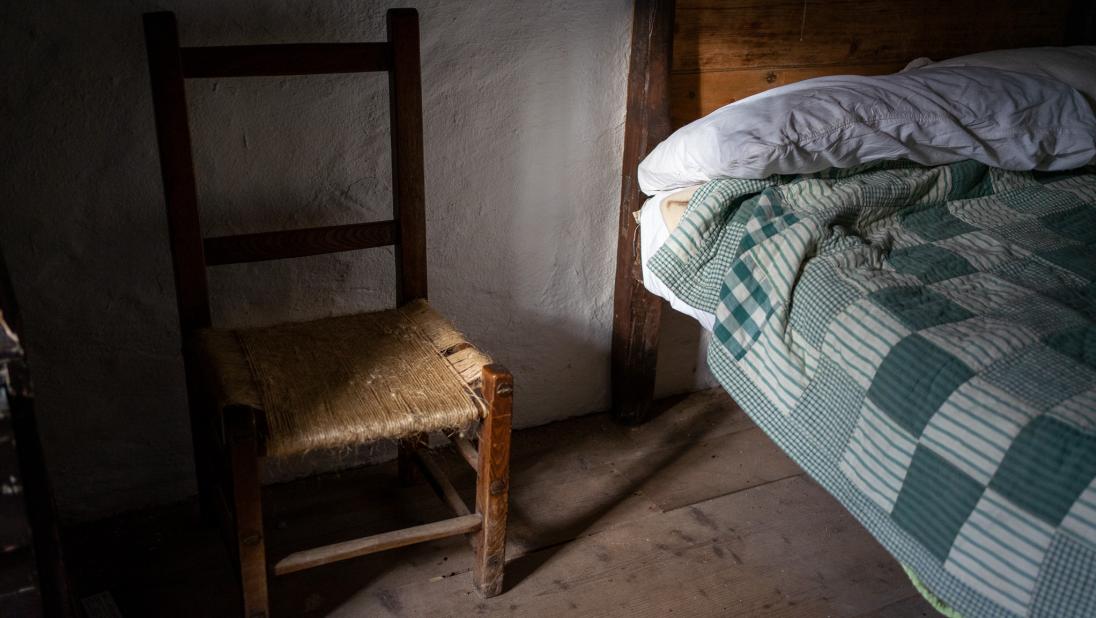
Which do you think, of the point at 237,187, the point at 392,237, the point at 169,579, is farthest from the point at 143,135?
the point at 169,579

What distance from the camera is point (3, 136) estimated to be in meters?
1.55

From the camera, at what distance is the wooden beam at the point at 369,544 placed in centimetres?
150

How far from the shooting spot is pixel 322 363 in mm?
1583

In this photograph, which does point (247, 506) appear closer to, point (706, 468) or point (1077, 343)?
point (706, 468)

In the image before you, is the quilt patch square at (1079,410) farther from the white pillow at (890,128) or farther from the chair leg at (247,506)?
the chair leg at (247,506)

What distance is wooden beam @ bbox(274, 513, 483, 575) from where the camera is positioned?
1503mm

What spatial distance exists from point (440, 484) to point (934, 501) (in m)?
0.93

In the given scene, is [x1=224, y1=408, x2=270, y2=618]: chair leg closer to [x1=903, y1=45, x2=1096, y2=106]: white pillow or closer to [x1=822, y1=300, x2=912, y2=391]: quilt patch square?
[x1=822, y1=300, x2=912, y2=391]: quilt patch square

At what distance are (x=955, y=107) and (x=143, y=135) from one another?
→ 1.53m

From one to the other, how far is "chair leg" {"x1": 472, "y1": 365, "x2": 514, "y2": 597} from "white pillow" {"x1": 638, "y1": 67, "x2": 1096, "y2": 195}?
1.93 ft

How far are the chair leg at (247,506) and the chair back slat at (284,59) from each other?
0.59 metres

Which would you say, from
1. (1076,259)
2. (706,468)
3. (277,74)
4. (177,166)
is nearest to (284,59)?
(277,74)

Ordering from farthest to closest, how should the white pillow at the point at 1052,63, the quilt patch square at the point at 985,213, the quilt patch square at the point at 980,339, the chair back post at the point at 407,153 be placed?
the white pillow at the point at 1052,63 < the quilt patch square at the point at 985,213 < the chair back post at the point at 407,153 < the quilt patch square at the point at 980,339

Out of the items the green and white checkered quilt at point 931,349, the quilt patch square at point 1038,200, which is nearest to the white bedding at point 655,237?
the green and white checkered quilt at point 931,349
